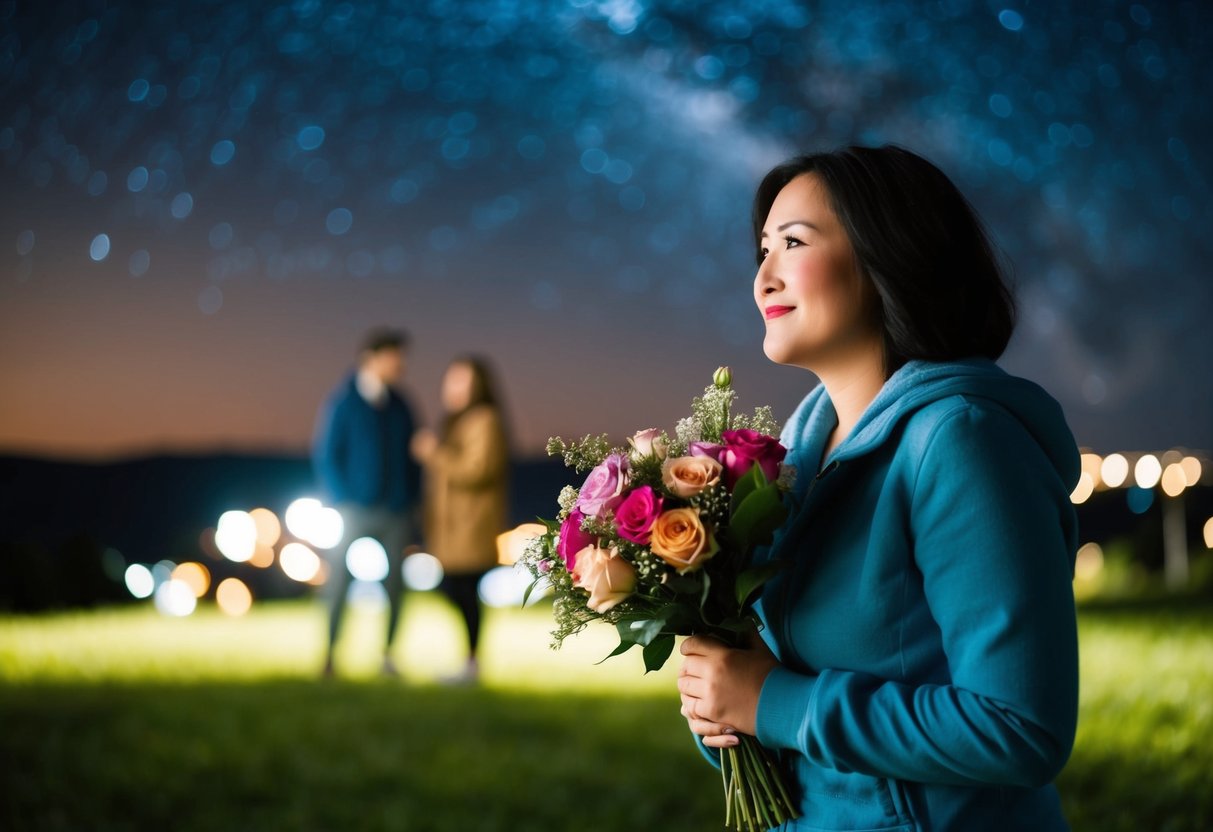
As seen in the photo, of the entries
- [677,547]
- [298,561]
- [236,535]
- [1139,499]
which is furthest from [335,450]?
[1139,499]

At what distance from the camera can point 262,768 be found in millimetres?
3768

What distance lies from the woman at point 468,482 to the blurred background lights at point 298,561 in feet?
9.74

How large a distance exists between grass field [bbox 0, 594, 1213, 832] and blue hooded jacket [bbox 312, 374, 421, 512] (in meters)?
0.88

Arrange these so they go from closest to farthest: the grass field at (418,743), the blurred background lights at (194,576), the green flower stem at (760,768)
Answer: the green flower stem at (760,768) → the grass field at (418,743) → the blurred background lights at (194,576)

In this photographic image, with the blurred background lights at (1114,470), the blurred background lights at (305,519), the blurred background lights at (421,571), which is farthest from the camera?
the blurred background lights at (421,571)

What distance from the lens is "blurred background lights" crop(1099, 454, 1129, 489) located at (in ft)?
22.5

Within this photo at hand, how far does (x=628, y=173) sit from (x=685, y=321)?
121 cm

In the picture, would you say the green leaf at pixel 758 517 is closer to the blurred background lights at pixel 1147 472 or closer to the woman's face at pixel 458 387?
the woman's face at pixel 458 387

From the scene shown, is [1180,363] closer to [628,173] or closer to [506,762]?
[628,173]

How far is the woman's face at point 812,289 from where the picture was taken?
3.85 ft

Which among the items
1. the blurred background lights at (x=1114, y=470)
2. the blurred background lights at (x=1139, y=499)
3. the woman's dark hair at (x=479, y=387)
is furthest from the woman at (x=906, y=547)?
the blurred background lights at (x=1139, y=499)

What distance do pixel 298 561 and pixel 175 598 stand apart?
90cm

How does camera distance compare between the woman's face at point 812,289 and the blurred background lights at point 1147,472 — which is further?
the blurred background lights at point 1147,472

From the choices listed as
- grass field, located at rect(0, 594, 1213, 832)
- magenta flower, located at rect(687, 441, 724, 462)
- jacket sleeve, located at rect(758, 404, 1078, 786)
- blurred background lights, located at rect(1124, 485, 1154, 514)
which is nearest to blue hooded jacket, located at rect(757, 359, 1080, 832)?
jacket sleeve, located at rect(758, 404, 1078, 786)
